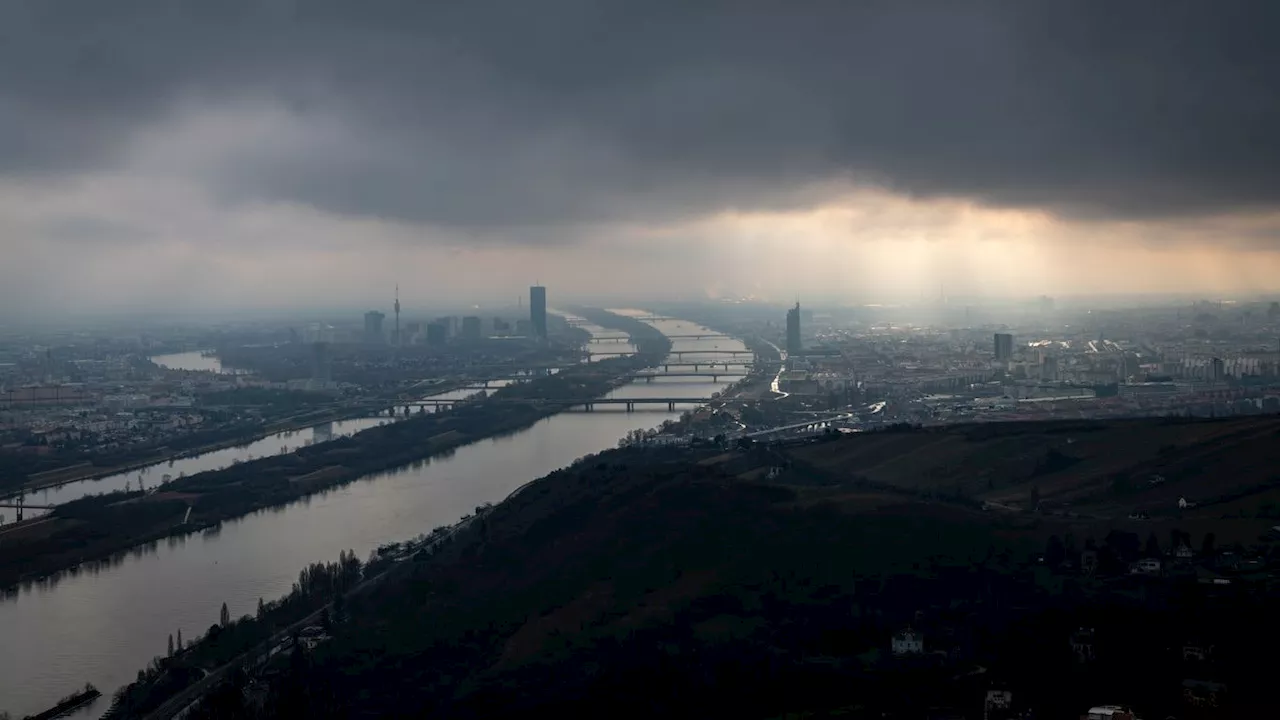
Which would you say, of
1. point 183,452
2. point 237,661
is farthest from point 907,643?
point 183,452

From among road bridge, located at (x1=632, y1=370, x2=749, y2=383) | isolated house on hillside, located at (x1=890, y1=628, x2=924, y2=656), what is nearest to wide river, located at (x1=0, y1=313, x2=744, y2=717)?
isolated house on hillside, located at (x1=890, y1=628, x2=924, y2=656)

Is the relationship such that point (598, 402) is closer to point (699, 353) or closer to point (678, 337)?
point (699, 353)

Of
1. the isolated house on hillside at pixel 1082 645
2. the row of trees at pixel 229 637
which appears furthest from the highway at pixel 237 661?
the isolated house on hillside at pixel 1082 645

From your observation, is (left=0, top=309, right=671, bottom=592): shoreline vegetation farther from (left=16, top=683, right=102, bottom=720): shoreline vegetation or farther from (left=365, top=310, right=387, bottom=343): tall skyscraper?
(left=365, top=310, right=387, bottom=343): tall skyscraper

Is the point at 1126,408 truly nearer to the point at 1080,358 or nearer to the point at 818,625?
the point at 1080,358

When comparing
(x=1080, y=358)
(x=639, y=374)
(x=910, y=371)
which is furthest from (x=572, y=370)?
(x=1080, y=358)

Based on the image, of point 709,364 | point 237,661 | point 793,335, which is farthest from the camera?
point 793,335
